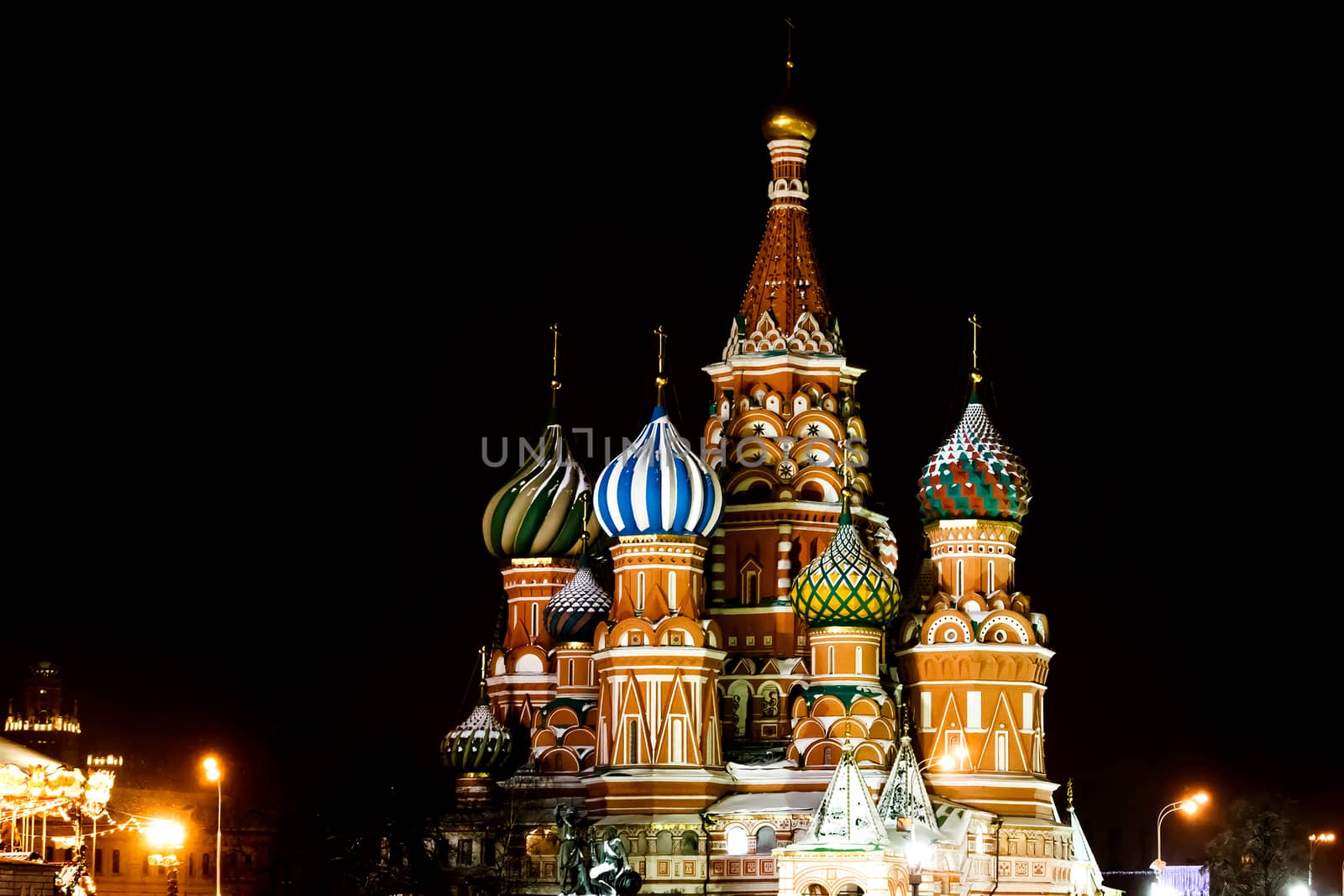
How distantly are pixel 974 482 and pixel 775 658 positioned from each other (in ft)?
16.7

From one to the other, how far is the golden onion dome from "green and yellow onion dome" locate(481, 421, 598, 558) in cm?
793

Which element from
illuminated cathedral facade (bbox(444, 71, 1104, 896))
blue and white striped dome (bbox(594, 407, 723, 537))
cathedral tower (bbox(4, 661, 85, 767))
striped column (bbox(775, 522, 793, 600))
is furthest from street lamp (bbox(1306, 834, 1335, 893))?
cathedral tower (bbox(4, 661, 85, 767))

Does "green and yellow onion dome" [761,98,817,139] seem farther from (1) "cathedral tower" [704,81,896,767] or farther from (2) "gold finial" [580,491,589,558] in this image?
(2) "gold finial" [580,491,589,558]

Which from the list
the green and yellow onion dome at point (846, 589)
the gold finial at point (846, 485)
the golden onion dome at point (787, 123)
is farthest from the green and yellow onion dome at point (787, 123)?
the green and yellow onion dome at point (846, 589)

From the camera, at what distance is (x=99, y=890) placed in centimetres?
6500

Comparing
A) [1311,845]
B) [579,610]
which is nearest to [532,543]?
[579,610]

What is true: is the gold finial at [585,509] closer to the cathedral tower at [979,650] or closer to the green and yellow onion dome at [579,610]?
the green and yellow onion dome at [579,610]

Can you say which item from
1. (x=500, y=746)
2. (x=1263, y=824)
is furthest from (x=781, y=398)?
(x=1263, y=824)

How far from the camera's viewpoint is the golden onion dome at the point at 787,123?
192 ft

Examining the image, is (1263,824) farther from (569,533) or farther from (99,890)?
(99,890)

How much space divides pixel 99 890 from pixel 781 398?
19837mm

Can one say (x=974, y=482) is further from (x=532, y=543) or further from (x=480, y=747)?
(x=480, y=747)

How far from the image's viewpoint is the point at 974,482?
54.8 metres

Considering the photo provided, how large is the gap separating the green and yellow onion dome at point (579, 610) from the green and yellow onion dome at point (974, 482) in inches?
256
